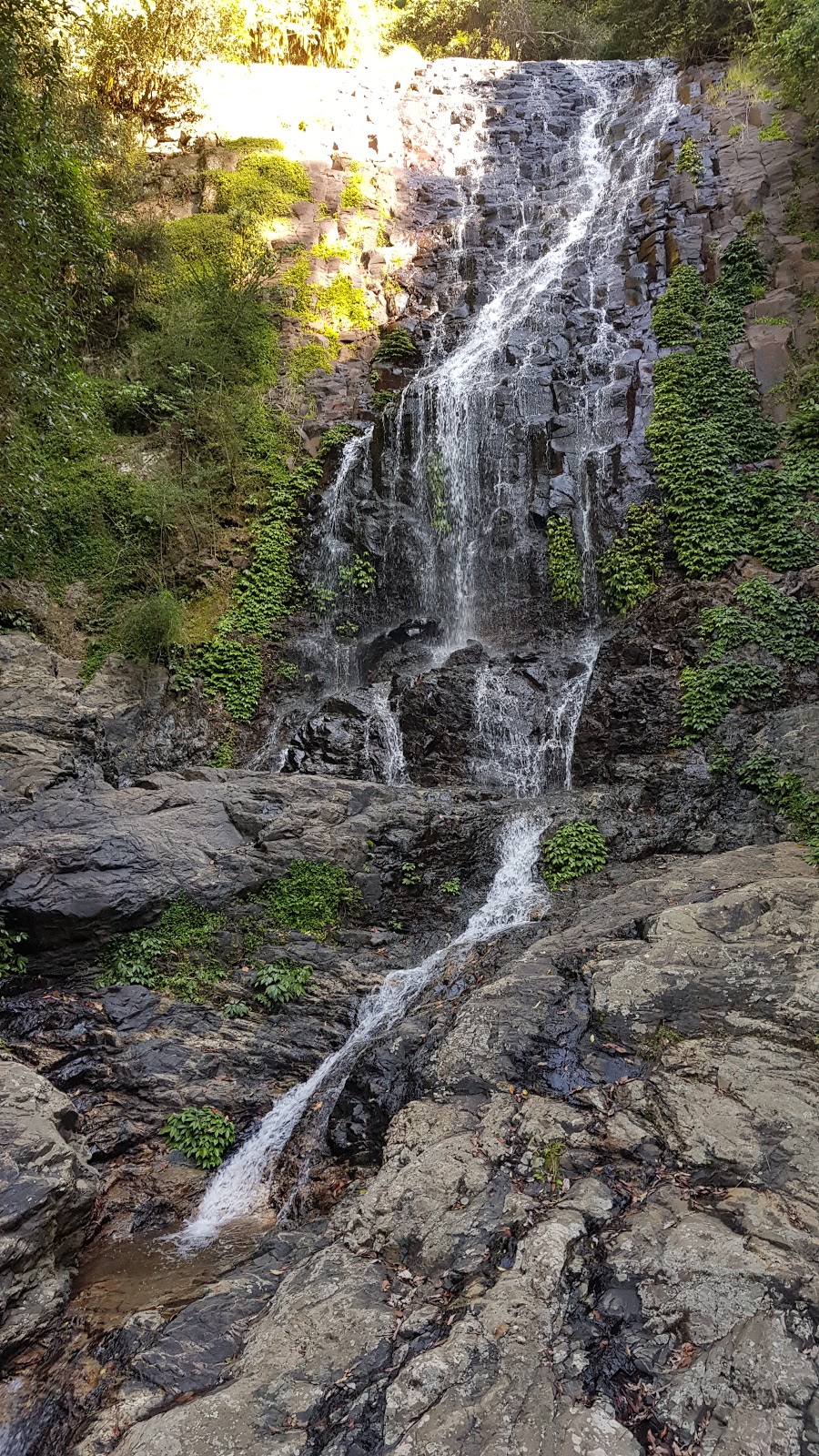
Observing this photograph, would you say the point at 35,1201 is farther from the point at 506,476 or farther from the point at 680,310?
the point at 680,310

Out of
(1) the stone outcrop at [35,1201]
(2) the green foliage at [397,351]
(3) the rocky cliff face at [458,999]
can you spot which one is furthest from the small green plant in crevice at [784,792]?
(2) the green foliage at [397,351]

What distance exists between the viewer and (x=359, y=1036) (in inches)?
283

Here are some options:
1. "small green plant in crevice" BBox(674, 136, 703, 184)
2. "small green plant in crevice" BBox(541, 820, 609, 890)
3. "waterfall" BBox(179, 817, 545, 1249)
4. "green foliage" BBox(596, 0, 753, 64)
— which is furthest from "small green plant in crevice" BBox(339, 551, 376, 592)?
"green foliage" BBox(596, 0, 753, 64)

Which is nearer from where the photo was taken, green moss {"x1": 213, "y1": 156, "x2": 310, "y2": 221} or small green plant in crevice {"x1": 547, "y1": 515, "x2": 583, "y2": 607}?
small green plant in crevice {"x1": 547, "y1": 515, "x2": 583, "y2": 607}

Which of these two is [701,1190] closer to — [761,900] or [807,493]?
[761,900]

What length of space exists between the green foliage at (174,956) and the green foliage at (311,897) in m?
0.69

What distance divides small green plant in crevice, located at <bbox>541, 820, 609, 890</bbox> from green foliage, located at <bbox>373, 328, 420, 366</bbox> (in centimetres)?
1301

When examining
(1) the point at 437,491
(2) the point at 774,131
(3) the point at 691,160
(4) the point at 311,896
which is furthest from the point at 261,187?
(4) the point at 311,896

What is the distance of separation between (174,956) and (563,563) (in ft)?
30.2

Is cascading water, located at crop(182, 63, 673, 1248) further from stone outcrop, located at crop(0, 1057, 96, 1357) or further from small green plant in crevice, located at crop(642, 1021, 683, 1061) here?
small green plant in crevice, located at crop(642, 1021, 683, 1061)

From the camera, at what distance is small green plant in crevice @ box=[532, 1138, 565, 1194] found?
4.21 m

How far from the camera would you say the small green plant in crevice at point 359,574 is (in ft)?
46.3

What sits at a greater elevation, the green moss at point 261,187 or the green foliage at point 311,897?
the green moss at point 261,187

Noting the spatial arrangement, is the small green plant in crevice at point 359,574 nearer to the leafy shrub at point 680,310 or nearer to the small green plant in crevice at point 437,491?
the small green plant in crevice at point 437,491
